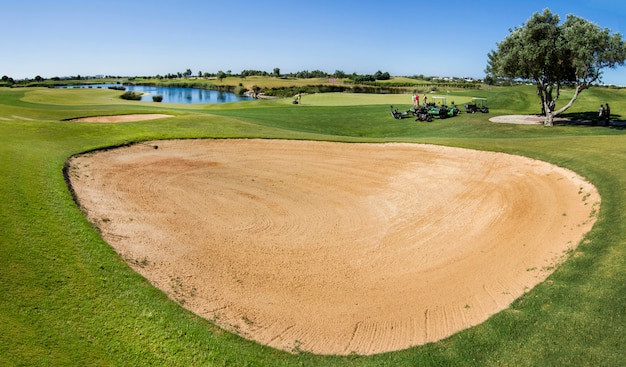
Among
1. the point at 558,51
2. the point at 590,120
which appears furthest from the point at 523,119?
the point at 558,51

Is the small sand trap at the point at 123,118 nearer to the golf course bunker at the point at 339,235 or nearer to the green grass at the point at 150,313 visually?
Answer: the golf course bunker at the point at 339,235

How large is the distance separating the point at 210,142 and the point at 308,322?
2055 cm

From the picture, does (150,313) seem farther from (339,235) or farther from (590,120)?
(590,120)

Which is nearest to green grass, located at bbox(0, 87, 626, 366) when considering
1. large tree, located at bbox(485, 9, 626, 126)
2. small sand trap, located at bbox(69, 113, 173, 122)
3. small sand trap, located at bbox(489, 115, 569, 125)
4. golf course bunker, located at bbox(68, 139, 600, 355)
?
golf course bunker, located at bbox(68, 139, 600, 355)

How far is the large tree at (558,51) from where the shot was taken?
95.5 ft

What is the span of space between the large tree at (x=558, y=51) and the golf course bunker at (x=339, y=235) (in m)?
14.0

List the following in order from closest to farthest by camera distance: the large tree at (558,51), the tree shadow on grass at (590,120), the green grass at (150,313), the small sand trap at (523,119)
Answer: the green grass at (150,313) → the large tree at (558,51) → the tree shadow on grass at (590,120) → the small sand trap at (523,119)

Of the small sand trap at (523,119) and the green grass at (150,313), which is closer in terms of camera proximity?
the green grass at (150,313)

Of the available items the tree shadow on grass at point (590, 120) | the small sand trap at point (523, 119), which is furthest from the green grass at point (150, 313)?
the small sand trap at point (523, 119)

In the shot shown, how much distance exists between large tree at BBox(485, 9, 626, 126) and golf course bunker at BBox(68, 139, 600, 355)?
13961 millimetres

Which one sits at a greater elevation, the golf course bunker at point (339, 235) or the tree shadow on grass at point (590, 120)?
the tree shadow on grass at point (590, 120)

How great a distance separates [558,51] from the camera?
102 ft

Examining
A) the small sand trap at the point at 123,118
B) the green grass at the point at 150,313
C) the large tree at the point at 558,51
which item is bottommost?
the green grass at the point at 150,313

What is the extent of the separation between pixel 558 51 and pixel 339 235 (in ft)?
91.0
